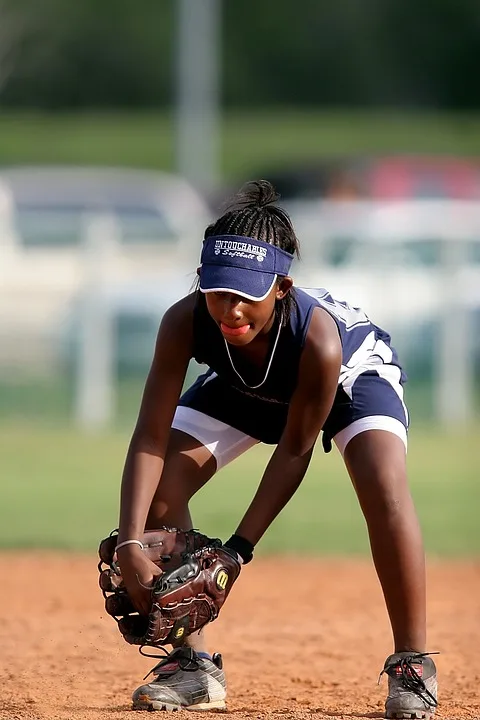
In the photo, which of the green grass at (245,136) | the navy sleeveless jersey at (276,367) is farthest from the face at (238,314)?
the green grass at (245,136)

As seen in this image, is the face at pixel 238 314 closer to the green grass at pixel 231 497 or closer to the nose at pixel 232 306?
the nose at pixel 232 306

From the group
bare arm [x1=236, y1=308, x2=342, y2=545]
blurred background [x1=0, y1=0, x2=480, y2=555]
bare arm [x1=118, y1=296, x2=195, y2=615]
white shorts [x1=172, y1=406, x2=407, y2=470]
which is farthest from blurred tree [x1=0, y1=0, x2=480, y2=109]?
bare arm [x1=236, y1=308, x2=342, y2=545]

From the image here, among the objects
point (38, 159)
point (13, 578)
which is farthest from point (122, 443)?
point (38, 159)

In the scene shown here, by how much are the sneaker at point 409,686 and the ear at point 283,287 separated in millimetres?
1180

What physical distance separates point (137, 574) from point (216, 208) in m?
2.34

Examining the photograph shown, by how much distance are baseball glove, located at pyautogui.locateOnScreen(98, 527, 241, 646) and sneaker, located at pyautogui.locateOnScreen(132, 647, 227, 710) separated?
0.77 ft

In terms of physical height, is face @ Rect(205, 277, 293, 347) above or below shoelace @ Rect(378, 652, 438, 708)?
above

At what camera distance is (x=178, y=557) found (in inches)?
166

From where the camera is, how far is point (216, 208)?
6.02 meters

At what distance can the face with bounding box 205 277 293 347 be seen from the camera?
4086 millimetres

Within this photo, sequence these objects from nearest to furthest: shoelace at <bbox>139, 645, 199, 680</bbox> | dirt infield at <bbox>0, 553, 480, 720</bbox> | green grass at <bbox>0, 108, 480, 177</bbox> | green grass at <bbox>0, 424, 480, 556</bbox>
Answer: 1. shoelace at <bbox>139, 645, 199, 680</bbox>
2. dirt infield at <bbox>0, 553, 480, 720</bbox>
3. green grass at <bbox>0, 424, 480, 556</bbox>
4. green grass at <bbox>0, 108, 480, 177</bbox>

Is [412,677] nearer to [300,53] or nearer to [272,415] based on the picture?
[272,415]

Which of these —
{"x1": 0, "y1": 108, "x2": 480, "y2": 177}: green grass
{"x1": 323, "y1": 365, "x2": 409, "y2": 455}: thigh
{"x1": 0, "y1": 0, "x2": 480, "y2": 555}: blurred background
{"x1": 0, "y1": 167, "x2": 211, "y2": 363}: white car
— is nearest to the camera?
{"x1": 323, "y1": 365, "x2": 409, "y2": 455}: thigh

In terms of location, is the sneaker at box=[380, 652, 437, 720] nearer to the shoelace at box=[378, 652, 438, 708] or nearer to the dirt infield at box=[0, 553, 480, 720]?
the shoelace at box=[378, 652, 438, 708]
